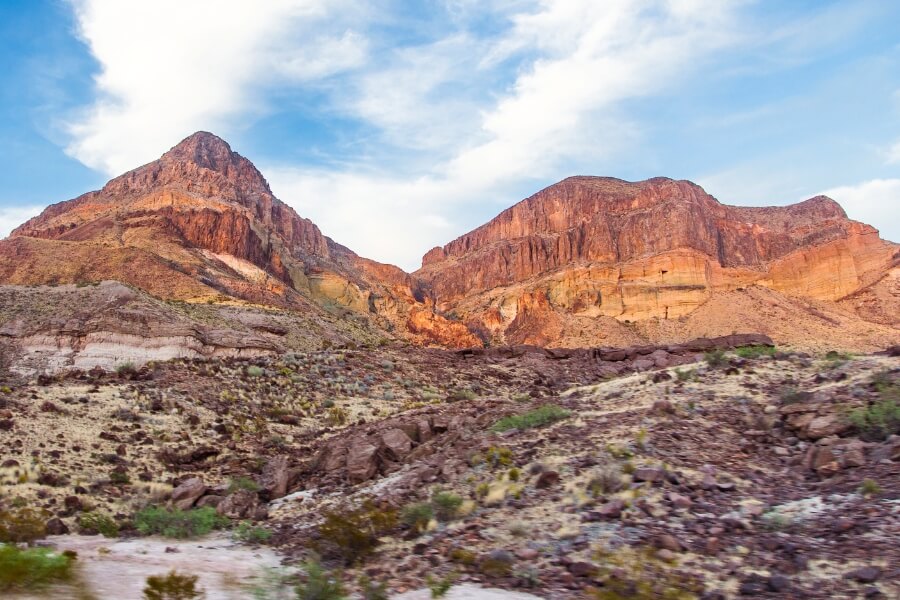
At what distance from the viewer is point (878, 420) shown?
962 cm

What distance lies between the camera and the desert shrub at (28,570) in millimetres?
5594

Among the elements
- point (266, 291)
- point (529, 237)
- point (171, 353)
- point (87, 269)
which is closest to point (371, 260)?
point (529, 237)

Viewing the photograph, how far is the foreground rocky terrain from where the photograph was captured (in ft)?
22.4

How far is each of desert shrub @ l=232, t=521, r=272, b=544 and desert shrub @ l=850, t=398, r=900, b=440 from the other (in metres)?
9.24

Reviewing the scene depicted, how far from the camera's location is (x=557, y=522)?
26.9ft

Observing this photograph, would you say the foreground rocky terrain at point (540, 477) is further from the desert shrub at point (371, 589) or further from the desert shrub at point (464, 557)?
the desert shrub at point (371, 589)

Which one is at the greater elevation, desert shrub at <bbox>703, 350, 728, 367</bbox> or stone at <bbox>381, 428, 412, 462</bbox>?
desert shrub at <bbox>703, 350, 728, 367</bbox>

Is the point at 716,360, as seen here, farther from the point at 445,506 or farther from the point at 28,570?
the point at 28,570

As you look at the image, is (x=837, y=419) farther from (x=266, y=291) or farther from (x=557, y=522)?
(x=266, y=291)

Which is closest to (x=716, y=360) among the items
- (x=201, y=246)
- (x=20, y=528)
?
(x=20, y=528)

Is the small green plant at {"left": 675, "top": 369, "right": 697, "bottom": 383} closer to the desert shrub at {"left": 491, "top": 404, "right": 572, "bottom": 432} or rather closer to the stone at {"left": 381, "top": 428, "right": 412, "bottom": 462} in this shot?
the desert shrub at {"left": 491, "top": 404, "right": 572, "bottom": 432}

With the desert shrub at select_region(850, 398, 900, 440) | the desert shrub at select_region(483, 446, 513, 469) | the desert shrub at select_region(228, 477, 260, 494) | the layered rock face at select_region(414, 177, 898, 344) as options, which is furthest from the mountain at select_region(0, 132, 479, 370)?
the desert shrub at select_region(850, 398, 900, 440)

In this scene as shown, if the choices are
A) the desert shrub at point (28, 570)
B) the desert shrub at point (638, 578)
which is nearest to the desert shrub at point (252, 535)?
the desert shrub at point (28, 570)

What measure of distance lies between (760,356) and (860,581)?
1242 cm
